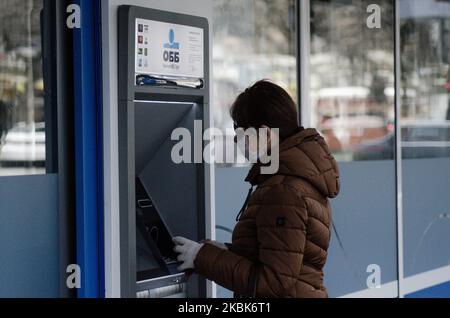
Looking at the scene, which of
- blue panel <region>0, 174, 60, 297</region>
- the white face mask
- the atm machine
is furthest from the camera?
blue panel <region>0, 174, 60, 297</region>

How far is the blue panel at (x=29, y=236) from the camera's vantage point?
2727mm

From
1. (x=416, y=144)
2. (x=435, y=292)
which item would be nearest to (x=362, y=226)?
(x=416, y=144)

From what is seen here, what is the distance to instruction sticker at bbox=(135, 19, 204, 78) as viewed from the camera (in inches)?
100

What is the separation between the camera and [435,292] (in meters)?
5.20

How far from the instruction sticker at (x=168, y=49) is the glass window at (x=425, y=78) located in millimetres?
2706

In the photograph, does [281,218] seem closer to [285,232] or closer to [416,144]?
[285,232]

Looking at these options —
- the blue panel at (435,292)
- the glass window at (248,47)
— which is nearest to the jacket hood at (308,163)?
the glass window at (248,47)

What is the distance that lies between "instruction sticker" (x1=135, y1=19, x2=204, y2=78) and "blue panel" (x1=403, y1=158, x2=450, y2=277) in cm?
270

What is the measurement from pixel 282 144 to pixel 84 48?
39.2 inches

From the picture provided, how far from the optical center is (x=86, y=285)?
2.66m

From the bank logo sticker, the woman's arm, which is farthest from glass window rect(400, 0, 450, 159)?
the woman's arm

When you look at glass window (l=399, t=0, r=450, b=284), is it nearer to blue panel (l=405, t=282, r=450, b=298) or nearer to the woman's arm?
blue panel (l=405, t=282, r=450, b=298)
